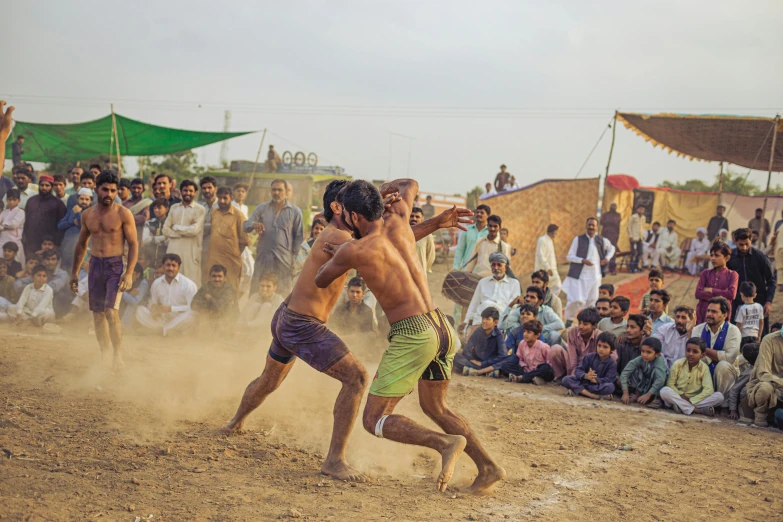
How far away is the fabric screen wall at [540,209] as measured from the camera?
16094 millimetres

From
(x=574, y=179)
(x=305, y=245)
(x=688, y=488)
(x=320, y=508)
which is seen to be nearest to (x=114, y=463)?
(x=320, y=508)

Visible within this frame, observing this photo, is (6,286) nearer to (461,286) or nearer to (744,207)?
(461,286)

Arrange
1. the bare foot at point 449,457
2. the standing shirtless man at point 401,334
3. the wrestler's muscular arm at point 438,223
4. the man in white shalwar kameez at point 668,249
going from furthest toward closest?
the man in white shalwar kameez at point 668,249
the wrestler's muscular arm at point 438,223
the standing shirtless man at point 401,334
the bare foot at point 449,457

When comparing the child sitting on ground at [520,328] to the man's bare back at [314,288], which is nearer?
the man's bare back at [314,288]

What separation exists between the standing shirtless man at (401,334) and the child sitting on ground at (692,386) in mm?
3646

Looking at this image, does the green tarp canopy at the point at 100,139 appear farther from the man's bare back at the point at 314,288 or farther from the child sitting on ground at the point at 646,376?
the man's bare back at the point at 314,288

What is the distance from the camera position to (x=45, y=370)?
7062 millimetres

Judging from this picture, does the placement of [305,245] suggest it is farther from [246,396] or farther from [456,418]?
[456,418]

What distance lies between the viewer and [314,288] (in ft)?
16.3

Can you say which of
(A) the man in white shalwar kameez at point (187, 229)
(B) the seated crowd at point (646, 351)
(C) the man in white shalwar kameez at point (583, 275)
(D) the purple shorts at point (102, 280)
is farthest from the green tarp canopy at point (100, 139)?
(B) the seated crowd at point (646, 351)

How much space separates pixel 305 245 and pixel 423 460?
6.12m

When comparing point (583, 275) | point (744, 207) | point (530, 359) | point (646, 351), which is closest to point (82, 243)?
point (530, 359)

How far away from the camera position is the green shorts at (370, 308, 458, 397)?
14.4 feet

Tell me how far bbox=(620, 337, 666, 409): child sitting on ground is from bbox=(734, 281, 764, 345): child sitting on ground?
1.25 m
